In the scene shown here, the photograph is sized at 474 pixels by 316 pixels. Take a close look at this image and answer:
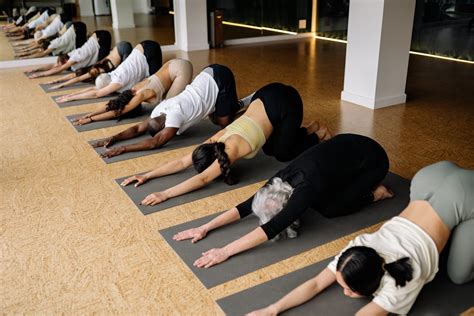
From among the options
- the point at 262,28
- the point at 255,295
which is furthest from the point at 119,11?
the point at 255,295

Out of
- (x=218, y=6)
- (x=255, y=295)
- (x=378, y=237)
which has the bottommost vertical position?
(x=255, y=295)

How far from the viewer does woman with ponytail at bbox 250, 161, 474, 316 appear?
1.83 meters

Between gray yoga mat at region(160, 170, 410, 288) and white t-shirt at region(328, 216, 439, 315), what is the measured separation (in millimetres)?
521

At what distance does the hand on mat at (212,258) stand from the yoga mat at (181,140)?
1.62 m

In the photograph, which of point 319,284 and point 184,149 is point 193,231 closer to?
point 319,284

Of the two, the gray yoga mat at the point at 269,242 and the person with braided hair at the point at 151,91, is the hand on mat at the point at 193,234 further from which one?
the person with braided hair at the point at 151,91

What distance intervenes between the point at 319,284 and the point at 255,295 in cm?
31

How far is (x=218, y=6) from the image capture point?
8.71 meters

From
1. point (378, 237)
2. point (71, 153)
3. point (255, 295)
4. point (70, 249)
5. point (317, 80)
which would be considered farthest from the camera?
point (317, 80)

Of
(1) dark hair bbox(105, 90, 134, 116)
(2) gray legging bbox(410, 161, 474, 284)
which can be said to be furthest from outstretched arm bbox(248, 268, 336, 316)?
(1) dark hair bbox(105, 90, 134, 116)

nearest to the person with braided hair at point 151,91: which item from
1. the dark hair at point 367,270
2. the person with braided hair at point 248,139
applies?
the person with braided hair at point 248,139

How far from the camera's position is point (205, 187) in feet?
10.7

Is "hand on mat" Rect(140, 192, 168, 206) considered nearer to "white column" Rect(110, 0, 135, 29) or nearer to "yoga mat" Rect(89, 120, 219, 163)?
"yoga mat" Rect(89, 120, 219, 163)

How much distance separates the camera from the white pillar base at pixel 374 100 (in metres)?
4.94
